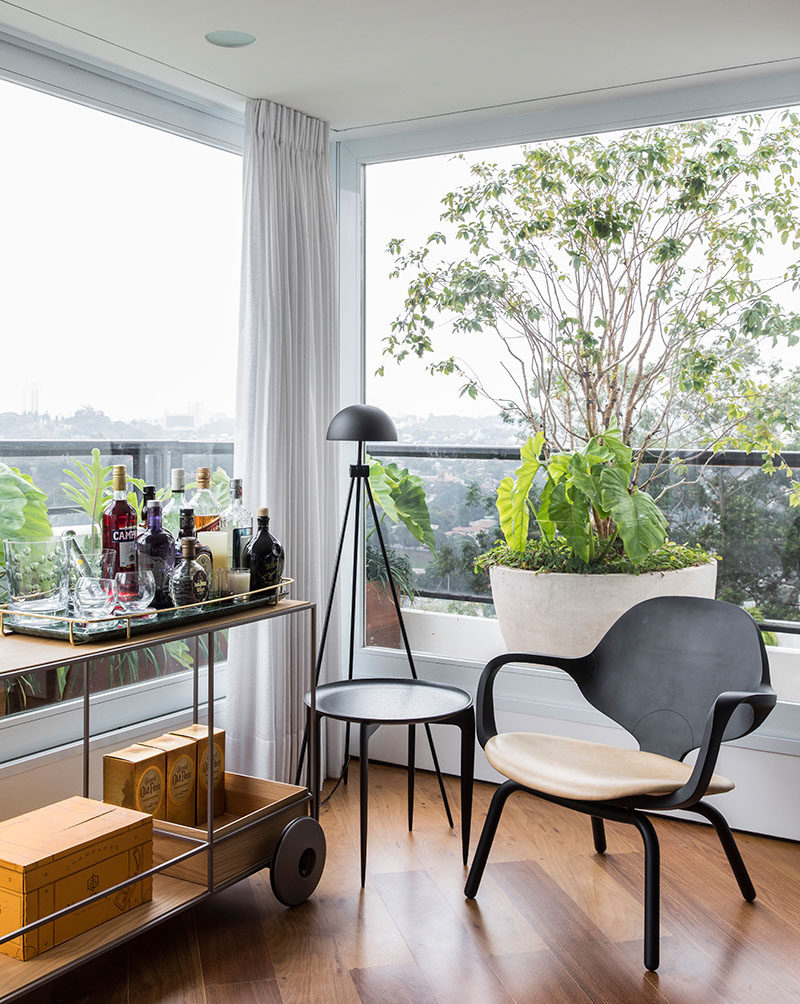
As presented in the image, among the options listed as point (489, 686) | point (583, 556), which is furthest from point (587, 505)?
point (489, 686)

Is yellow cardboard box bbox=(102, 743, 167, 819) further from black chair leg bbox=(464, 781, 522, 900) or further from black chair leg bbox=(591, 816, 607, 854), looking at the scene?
black chair leg bbox=(591, 816, 607, 854)

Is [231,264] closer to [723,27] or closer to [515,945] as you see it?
[723,27]

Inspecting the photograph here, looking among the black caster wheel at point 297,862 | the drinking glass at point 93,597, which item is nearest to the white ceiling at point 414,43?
the drinking glass at point 93,597

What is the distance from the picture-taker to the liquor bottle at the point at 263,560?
2.64m

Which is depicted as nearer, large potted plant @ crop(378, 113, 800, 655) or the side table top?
the side table top

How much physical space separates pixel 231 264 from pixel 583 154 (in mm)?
1330

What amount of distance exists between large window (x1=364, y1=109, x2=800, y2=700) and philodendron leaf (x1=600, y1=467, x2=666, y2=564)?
A: 0.25 meters

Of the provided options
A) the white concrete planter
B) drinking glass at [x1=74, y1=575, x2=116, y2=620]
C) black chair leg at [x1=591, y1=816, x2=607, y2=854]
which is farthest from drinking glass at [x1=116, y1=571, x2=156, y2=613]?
black chair leg at [x1=591, y1=816, x2=607, y2=854]

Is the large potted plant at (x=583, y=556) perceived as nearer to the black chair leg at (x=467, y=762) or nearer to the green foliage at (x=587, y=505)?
the green foliage at (x=587, y=505)

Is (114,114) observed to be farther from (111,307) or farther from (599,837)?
(599,837)

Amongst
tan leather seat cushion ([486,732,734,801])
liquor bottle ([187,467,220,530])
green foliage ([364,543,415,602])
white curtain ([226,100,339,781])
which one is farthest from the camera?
green foliage ([364,543,415,602])

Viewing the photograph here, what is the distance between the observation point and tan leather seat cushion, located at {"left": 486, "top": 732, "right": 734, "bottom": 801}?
94.0 inches

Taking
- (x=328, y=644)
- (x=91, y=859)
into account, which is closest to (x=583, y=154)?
(x=328, y=644)

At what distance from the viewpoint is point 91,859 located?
2176mm
